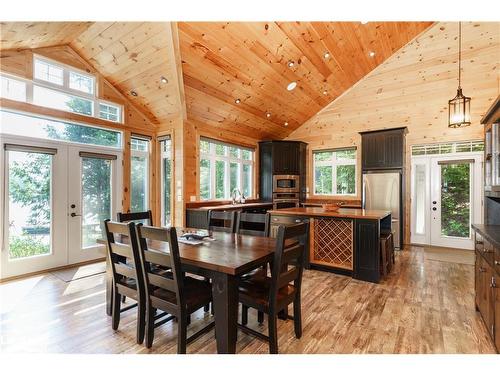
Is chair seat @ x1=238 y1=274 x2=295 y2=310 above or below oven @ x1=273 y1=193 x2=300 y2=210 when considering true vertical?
below

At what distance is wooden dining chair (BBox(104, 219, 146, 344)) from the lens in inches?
78.7

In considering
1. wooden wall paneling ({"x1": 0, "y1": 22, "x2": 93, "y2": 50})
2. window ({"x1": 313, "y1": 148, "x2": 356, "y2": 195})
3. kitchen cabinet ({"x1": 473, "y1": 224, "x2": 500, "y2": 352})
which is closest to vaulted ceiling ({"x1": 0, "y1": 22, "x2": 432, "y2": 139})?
wooden wall paneling ({"x1": 0, "y1": 22, "x2": 93, "y2": 50})

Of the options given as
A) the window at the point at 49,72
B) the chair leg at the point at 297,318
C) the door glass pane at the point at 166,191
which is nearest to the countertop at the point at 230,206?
the door glass pane at the point at 166,191

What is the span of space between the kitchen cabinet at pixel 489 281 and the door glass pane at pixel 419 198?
3541 mm

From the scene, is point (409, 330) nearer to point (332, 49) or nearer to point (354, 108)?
point (332, 49)

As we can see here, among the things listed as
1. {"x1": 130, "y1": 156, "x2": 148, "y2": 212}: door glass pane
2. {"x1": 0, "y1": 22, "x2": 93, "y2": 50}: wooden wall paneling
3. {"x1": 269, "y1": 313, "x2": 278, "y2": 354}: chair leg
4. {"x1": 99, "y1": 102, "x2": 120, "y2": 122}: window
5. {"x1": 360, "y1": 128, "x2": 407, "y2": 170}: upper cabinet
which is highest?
{"x1": 0, "y1": 22, "x2": 93, "y2": 50}: wooden wall paneling

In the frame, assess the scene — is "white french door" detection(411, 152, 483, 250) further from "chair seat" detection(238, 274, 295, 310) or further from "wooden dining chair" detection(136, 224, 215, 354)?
"wooden dining chair" detection(136, 224, 215, 354)

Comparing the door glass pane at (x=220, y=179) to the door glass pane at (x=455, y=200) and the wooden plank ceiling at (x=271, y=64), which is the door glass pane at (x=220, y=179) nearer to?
the wooden plank ceiling at (x=271, y=64)

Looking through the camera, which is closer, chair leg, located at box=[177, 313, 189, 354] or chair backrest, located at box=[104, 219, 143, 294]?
chair leg, located at box=[177, 313, 189, 354]

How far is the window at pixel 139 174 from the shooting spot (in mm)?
5031

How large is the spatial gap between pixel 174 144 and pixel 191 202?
1.16 m

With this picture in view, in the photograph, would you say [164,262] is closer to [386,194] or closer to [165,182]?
[165,182]

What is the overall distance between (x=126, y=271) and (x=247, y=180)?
4.78 metres

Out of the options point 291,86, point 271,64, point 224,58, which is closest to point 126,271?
point 224,58
